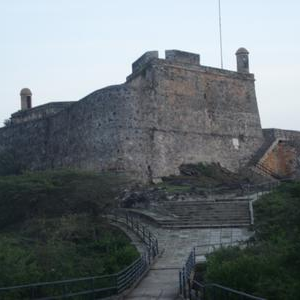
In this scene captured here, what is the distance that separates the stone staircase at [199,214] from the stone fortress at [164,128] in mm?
6745

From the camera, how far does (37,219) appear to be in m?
25.6

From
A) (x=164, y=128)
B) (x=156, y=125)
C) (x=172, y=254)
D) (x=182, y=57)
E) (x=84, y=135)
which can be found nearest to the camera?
(x=172, y=254)

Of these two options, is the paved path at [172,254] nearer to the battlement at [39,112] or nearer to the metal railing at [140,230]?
the metal railing at [140,230]

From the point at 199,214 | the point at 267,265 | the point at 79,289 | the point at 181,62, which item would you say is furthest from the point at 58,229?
the point at 181,62

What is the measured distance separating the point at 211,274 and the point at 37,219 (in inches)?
514

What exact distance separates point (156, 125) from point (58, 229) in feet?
45.9

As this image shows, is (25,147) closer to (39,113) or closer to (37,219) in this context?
(39,113)

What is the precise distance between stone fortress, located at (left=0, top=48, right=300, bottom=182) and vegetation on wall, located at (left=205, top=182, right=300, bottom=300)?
16849mm

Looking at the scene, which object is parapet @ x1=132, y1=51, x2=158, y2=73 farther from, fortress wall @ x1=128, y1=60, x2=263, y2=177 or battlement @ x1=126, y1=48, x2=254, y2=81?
fortress wall @ x1=128, y1=60, x2=263, y2=177

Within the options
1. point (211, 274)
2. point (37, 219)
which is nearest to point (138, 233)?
point (37, 219)

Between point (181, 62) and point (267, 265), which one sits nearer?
point (267, 265)

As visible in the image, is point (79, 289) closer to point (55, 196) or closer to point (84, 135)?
point (55, 196)

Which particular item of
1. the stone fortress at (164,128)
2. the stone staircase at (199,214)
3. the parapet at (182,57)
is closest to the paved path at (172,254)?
the stone staircase at (199,214)

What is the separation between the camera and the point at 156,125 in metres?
36.4
